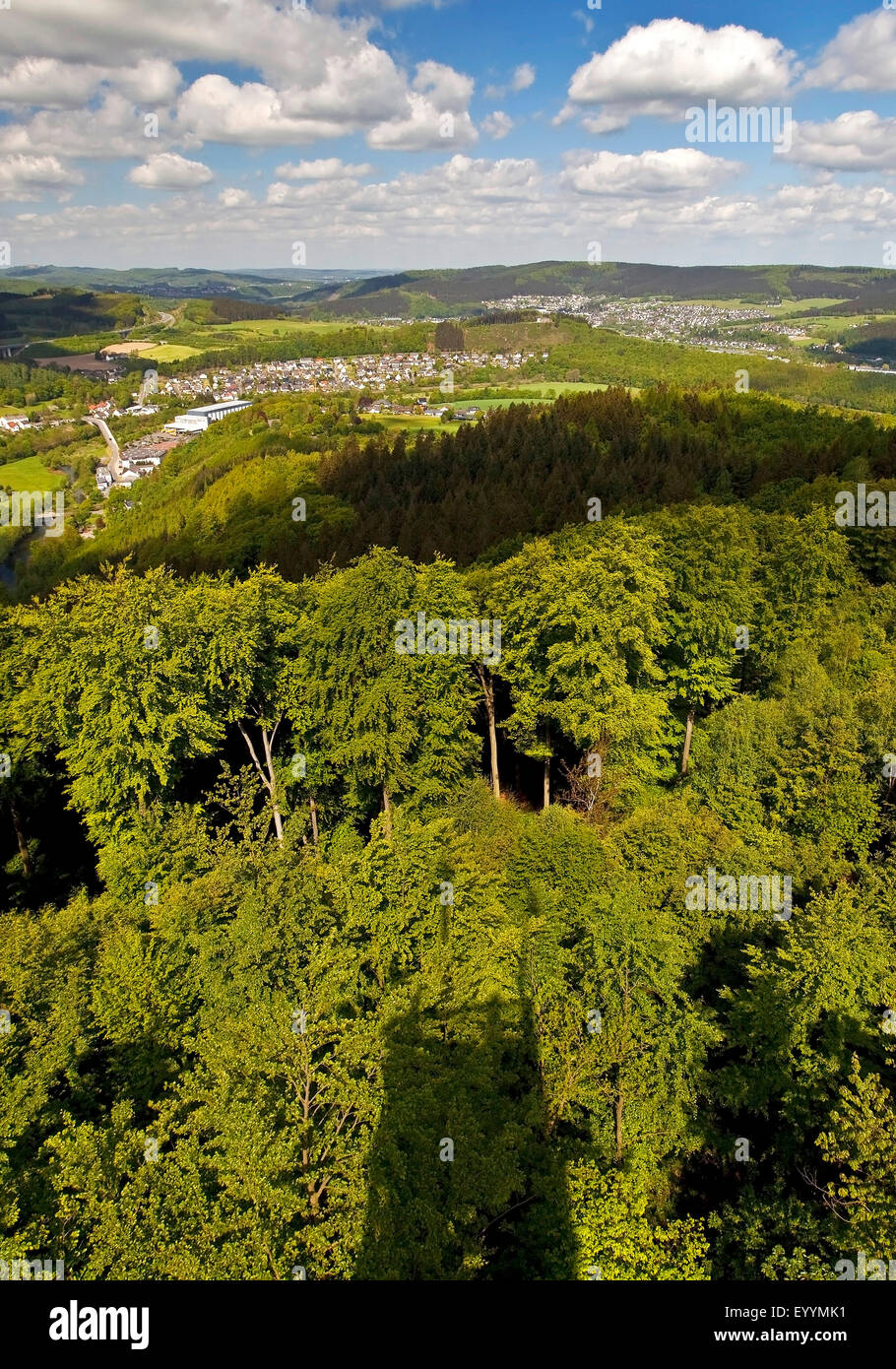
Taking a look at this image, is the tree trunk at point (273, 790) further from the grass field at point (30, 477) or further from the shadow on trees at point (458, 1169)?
the grass field at point (30, 477)

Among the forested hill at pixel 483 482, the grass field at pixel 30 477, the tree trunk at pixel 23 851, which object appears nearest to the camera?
the tree trunk at pixel 23 851

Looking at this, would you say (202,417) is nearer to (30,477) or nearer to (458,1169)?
(30,477)

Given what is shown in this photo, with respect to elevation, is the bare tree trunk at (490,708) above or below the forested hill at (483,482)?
below

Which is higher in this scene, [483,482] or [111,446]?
[111,446]

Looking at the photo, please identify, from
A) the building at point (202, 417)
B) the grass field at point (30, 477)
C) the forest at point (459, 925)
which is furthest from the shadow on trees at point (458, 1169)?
the building at point (202, 417)

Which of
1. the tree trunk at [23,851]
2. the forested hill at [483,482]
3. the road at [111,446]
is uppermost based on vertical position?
the road at [111,446]

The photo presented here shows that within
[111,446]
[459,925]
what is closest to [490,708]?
[459,925]

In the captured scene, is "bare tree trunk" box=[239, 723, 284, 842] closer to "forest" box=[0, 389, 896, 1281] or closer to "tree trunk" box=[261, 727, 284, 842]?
"tree trunk" box=[261, 727, 284, 842]
